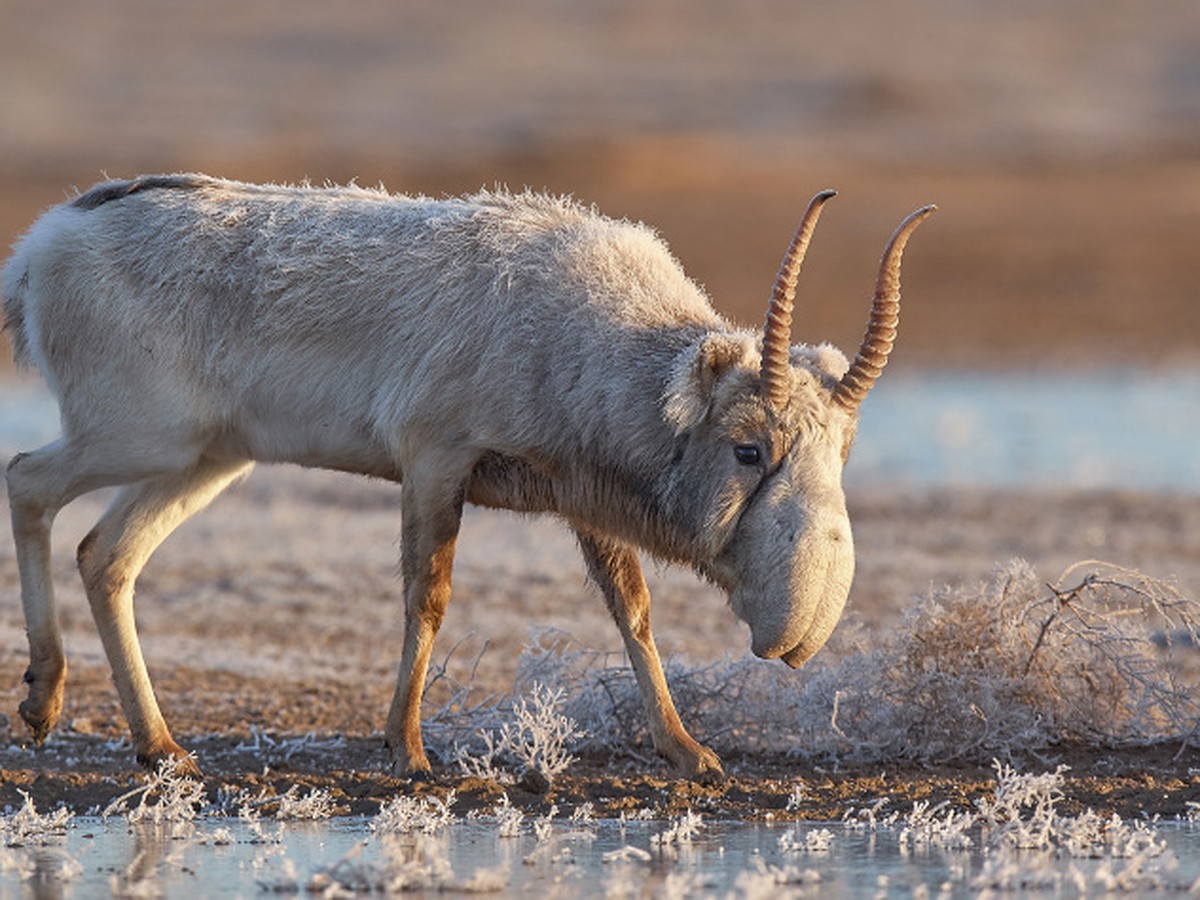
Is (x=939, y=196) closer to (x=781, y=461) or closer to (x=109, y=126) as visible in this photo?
(x=109, y=126)

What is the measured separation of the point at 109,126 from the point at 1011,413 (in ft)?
126

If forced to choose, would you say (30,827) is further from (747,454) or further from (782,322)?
(782,322)

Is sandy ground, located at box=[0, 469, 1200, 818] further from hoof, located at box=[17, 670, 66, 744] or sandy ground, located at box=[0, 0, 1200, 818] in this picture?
hoof, located at box=[17, 670, 66, 744]

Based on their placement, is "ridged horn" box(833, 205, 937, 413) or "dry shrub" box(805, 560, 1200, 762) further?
"dry shrub" box(805, 560, 1200, 762)

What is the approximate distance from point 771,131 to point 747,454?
154 ft

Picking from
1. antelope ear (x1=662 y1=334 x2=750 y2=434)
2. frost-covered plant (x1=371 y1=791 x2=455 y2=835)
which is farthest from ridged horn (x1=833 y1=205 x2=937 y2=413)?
frost-covered plant (x1=371 y1=791 x2=455 y2=835)

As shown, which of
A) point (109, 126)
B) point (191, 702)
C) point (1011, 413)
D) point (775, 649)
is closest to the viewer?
point (775, 649)

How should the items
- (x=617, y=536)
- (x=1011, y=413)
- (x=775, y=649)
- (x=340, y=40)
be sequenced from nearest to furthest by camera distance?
(x=775, y=649) → (x=617, y=536) → (x=1011, y=413) → (x=340, y=40)

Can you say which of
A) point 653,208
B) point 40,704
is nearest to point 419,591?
point 40,704

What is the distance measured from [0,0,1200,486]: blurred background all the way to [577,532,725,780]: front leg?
852 centimetres

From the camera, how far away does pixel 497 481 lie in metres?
7.75

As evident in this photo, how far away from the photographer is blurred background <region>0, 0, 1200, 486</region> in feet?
88.9

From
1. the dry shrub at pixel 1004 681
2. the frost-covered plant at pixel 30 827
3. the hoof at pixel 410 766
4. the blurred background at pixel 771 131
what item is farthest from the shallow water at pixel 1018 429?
the frost-covered plant at pixel 30 827

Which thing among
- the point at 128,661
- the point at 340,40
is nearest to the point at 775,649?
the point at 128,661
